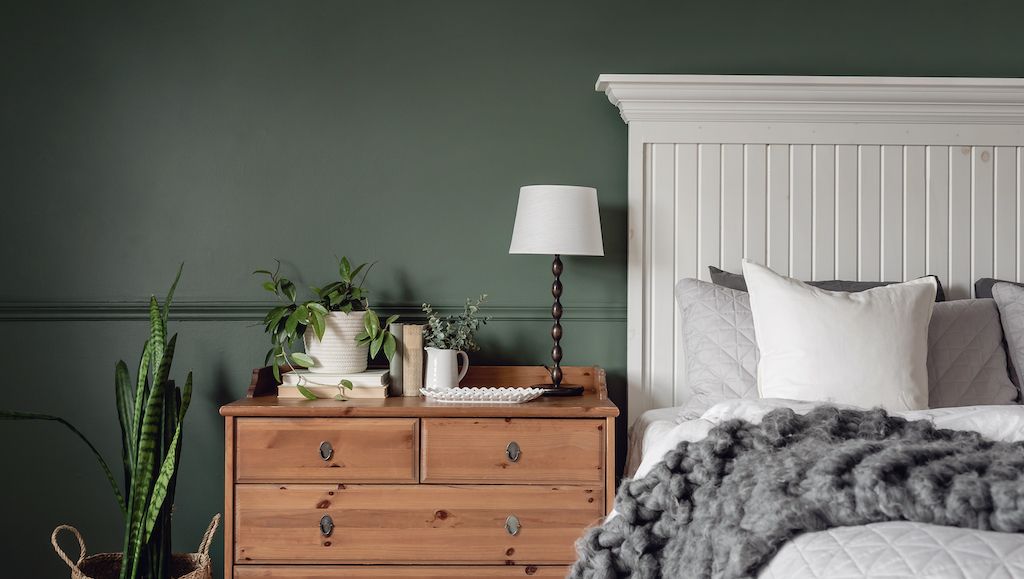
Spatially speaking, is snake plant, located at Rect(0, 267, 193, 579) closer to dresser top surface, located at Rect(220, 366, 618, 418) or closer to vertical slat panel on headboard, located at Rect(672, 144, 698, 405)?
dresser top surface, located at Rect(220, 366, 618, 418)

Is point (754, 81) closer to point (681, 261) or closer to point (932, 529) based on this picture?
point (681, 261)

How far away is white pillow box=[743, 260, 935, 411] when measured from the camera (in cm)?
193

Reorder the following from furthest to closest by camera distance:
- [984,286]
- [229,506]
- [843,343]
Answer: [984,286] < [229,506] < [843,343]

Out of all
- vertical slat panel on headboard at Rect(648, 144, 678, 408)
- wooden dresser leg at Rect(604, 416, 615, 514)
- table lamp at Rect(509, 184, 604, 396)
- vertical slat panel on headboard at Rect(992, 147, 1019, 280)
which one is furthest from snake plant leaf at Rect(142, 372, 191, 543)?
vertical slat panel on headboard at Rect(992, 147, 1019, 280)

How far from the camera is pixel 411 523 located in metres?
2.10

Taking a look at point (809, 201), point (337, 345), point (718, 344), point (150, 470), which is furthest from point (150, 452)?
point (809, 201)

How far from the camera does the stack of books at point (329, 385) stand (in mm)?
2293

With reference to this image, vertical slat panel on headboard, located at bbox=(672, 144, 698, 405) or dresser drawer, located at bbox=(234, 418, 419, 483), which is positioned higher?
vertical slat panel on headboard, located at bbox=(672, 144, 698, 405)

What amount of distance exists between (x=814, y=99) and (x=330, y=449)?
176 centimetres

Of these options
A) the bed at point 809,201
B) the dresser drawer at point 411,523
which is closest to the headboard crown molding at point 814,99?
the bed at point 809,201

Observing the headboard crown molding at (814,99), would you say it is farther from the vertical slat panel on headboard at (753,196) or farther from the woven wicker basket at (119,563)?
the woven wicker basket at (119,563)

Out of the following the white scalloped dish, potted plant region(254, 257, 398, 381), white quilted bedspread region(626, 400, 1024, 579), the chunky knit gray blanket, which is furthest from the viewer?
potted plant region(254, 257, 398, 381)

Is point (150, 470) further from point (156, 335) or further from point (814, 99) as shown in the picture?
point (814, 99)

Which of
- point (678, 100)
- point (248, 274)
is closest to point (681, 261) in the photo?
point (678, 100)
